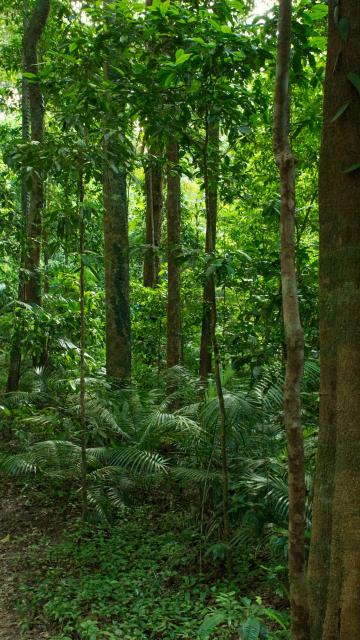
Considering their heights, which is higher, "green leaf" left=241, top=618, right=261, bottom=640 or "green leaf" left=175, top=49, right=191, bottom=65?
"green leaf" left=175, top=49, right=191, bottom=65

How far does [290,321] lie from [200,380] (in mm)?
4566

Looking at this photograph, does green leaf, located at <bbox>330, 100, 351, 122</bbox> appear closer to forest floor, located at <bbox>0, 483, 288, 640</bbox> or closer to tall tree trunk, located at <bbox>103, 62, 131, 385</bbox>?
forest floor, located at <bbox>0, 483, 288, 640</bbox>

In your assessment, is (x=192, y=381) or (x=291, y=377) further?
(x=192, y=381)

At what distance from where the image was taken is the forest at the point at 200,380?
2537mm

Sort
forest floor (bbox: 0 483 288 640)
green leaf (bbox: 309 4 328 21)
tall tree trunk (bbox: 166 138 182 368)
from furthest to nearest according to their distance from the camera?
tall tree trunk (bbox: 166 138 182 368) < forest floor (bbox: 0 483 288 640) < green leaf (bbox: 309 4 328 21)

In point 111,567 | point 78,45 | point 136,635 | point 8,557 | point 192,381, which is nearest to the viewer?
point 136,635

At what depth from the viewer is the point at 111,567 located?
511 centimetres

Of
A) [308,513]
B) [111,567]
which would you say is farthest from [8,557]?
[308,513]

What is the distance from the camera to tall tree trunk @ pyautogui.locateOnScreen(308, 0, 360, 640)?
2.43 m

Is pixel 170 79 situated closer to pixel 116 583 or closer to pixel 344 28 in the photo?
pixel 344 28

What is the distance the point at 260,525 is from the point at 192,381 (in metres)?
2.40

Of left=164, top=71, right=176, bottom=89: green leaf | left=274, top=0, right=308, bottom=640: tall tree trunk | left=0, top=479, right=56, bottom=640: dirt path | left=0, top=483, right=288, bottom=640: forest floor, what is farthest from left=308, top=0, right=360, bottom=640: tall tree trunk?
left=0, top=479, right=56, bottom=640: dirt path

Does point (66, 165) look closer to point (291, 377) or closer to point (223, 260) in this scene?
point (223, 260)

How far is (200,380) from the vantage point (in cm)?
699
